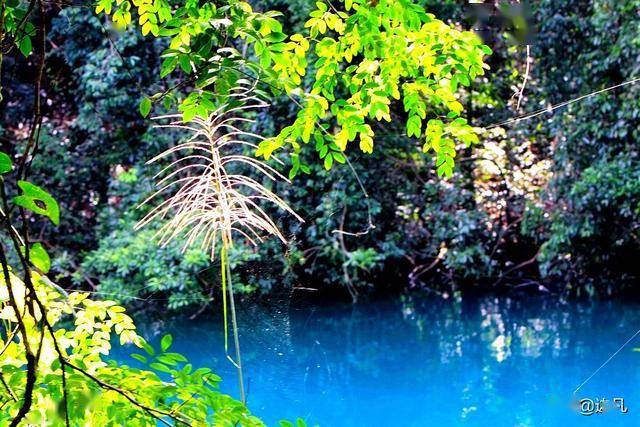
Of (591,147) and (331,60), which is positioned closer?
(331,60)

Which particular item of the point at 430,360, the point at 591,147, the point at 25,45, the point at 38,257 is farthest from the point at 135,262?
the point at 38,257

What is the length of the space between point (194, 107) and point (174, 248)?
5219mm

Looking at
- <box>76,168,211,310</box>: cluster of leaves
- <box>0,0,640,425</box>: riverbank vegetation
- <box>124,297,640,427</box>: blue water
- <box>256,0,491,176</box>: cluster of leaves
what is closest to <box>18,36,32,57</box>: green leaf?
<box>256,0,491,176</box>: cluster of leaves

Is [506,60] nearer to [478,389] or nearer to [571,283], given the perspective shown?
[571,283]

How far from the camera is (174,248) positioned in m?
6.50

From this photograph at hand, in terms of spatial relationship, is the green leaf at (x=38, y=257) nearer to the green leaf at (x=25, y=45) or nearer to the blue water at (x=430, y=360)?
the green leaf at (x=25, y=45)

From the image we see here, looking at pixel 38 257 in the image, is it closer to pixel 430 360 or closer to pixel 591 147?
pixel 430 360

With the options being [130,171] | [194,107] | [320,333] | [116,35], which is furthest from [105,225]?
[194,107]

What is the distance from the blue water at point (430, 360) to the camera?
14.1 feet

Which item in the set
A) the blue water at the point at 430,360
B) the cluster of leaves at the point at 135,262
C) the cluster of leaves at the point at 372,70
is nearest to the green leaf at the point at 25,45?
the cluster of leaves at the point at 372,70

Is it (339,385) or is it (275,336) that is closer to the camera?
(275,336)

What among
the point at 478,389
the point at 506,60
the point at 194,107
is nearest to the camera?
the point at 194,107

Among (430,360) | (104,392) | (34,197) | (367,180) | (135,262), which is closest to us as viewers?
(34,197)

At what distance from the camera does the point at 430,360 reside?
566 centimetres
